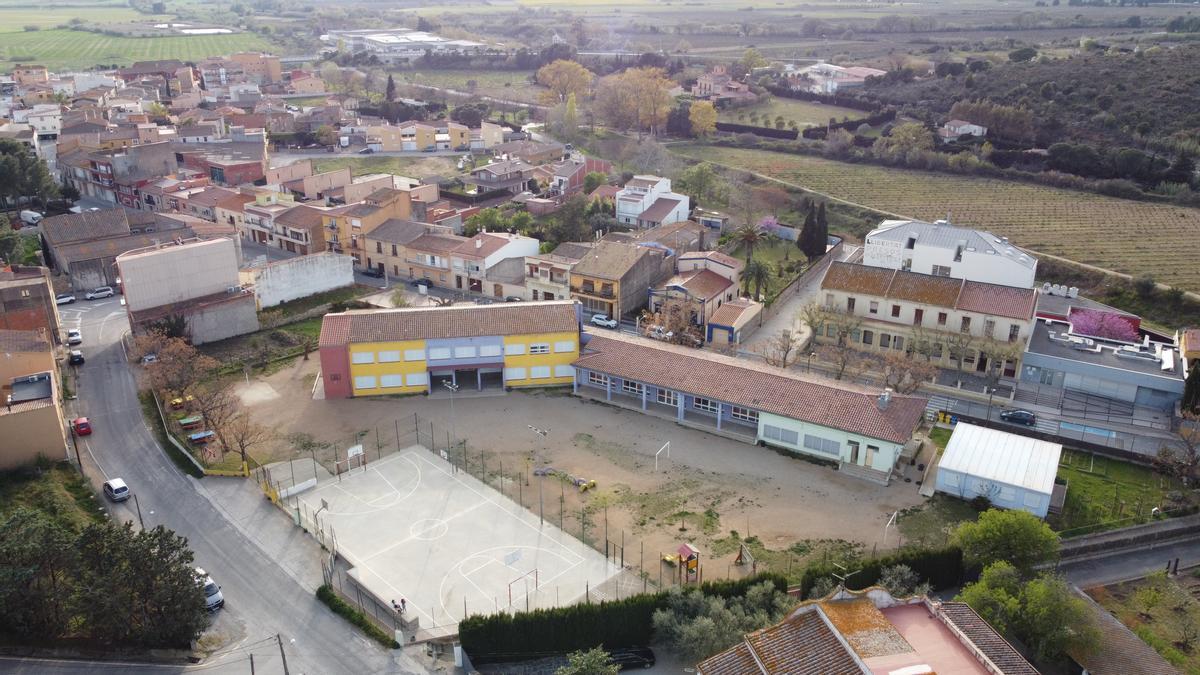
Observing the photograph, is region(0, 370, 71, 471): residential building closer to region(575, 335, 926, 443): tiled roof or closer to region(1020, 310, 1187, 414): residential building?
region(575, 335, 926, 443): tiled roof

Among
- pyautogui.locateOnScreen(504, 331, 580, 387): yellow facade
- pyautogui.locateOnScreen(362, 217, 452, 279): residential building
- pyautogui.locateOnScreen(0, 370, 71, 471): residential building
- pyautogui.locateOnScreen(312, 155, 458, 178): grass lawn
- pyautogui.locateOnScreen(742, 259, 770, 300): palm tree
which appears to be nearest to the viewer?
pyautogui.locateOnScreen(0, 370, 71, 471): residential building

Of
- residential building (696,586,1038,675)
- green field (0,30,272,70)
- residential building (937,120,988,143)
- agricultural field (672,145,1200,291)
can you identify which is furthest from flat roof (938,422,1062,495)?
green field (0,30,272,70)

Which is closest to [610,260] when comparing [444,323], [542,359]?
[542,359]

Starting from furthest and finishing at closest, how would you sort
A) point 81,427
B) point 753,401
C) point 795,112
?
point 795,112 < point 81,427 < point 753,401

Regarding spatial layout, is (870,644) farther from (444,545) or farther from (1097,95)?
(1097,95)

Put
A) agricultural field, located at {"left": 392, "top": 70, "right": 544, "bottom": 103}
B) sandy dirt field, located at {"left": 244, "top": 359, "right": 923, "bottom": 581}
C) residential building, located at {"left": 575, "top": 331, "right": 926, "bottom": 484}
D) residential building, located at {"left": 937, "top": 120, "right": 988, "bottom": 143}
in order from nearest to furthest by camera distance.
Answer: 1. sandy dirt field, located at {"left": 244, "top": 359, "right": 923, "bottom": 581}
2. residential building, located at {"left": 575, "top": 331, "right": 926, "bottom": 484}
3. residential building, located at {"left": 937, "top": 120, "right": 988, "bottom": 143}
4. agricultural field, located at {"left": 392, "top": 70, "right": 544, "bottom": 103}

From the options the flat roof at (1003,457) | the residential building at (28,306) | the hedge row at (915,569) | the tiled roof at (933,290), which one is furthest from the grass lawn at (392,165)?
the hedge row at (915,569)

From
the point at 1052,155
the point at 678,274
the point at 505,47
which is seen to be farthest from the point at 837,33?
the point at 678,274
